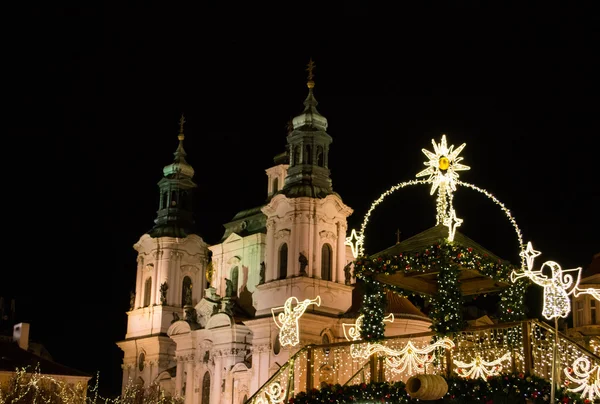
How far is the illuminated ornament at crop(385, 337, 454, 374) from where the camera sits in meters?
16.4

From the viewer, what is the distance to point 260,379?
39.4 metres

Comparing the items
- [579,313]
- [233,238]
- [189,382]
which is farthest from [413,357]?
[233,238]

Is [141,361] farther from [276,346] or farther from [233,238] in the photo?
[276,346]

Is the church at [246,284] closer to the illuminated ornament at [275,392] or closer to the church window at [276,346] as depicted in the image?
the church window at [276,346]

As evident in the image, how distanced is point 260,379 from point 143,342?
11283 millimetres

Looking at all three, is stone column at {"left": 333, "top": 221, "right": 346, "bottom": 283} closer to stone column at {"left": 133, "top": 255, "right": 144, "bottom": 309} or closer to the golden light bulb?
stone column at {"left": 133, "top": 255, "right": 144, "bottom": 309}

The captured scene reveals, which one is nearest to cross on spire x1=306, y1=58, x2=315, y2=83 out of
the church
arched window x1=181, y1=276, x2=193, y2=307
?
the church

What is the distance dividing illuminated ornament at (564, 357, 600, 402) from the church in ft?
72.8

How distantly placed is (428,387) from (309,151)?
1139 inches

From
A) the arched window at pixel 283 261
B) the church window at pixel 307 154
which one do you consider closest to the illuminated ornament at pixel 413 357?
the arched window at pixel 283 261

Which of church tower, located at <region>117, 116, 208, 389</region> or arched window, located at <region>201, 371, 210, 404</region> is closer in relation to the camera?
arched window, located at <region>201, 371, 210, 404</region>

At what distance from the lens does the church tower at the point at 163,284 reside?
47.6 meters

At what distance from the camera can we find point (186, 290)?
4891 centimetres

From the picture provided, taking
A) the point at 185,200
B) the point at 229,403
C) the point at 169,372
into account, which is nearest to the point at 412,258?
the point at 229,403
